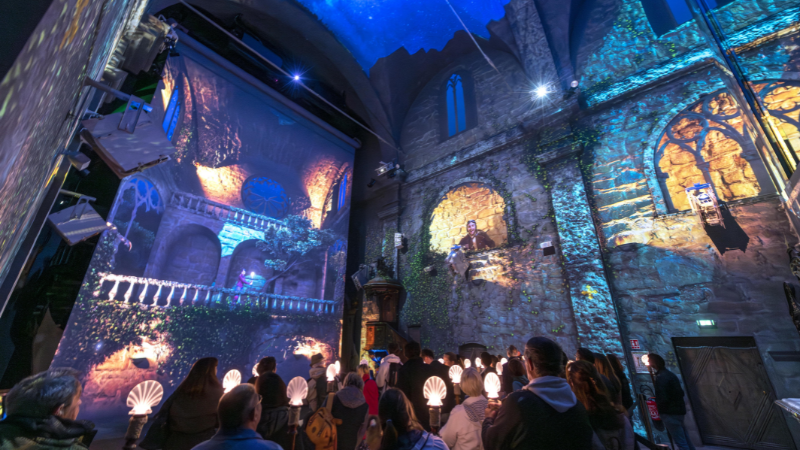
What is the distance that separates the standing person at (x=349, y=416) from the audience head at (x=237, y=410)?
1.48 meters

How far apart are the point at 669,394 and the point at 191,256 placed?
33.3ft

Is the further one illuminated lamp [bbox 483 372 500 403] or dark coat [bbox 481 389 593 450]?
illuminated lamp [bbox 483 372 500 403]

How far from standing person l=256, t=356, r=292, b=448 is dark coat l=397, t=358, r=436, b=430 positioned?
1524mm

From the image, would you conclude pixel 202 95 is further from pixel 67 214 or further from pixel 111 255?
pixel 67 214

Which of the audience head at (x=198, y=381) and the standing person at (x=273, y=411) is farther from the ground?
the audience head at (x=198, y=381)

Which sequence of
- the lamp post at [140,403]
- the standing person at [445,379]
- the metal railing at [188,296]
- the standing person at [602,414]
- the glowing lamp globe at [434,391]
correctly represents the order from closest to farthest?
the lamp post at [140,403] < the standing person at [602,414] < the glowing lamp globe at [434,391] < the standing person at [445,379] < the metal railing at [188,296]

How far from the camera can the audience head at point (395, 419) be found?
1856 millimetres

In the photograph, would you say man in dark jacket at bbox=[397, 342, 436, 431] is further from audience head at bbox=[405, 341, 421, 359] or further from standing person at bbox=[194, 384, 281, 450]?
standing person at bbox=[194, 384, 281, 450]

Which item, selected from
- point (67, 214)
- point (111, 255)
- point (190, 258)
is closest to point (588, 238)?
point (67, 214)

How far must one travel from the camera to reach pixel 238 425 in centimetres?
165

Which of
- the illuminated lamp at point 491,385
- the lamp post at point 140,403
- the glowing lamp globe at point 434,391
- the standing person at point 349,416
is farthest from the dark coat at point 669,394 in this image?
→ the lamp post at point 140,403

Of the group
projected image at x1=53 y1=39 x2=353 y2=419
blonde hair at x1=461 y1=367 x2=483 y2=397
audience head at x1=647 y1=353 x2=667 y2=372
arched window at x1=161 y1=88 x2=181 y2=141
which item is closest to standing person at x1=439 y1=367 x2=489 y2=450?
blonde hair at x1=461 y1=367 x2=483 y2=397

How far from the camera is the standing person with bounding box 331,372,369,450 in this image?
3.02 m

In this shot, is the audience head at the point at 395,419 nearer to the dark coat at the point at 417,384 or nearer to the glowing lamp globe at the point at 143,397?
the glowing lamp globe at the point at 143,397
